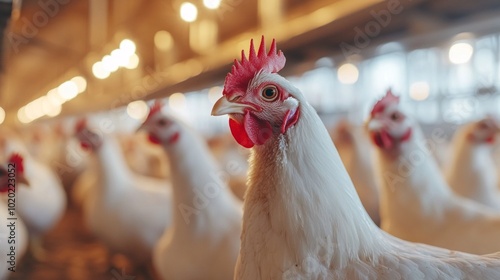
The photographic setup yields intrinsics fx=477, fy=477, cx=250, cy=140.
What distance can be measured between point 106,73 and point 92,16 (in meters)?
0.95

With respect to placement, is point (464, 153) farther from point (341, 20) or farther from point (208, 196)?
point (208, 196)

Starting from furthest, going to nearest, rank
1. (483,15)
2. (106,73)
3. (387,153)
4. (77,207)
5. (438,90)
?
(106,73) → (77,207) → (438,90) → (483,15) → (387,153)

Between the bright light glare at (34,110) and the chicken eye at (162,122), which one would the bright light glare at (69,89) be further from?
the chicken eye at (162,122)

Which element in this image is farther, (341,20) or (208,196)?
(341,20)

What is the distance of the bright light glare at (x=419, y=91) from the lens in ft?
16.3

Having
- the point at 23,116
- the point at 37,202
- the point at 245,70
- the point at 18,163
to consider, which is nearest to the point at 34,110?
the point at 23,116

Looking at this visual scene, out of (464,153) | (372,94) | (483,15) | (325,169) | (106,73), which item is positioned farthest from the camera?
(106,73)

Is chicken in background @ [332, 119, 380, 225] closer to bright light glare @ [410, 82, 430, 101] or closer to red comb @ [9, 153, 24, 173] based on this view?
bright light glare @ [410, 82, 430, 101]

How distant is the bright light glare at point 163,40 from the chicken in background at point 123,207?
21.9 ft

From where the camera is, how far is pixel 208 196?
2223 millimetres

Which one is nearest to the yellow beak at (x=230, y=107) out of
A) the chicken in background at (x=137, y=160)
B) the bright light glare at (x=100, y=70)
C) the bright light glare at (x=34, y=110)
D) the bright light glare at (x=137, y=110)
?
the chicken in background at (x=137, y=160)

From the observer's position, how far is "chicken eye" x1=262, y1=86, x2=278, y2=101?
3.76 feet

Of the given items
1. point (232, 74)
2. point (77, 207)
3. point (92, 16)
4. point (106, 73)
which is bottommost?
point (77, 207)

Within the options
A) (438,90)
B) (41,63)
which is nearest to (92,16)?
(41,63)
